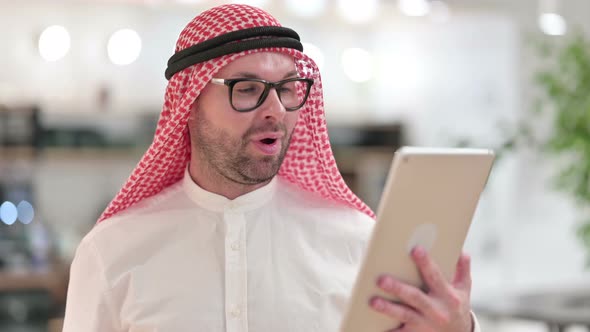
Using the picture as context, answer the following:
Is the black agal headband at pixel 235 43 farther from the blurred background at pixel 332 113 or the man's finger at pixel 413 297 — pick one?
the blurred background at pixel 332 113

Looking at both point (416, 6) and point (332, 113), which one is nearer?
point (416, 6)

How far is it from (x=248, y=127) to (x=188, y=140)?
284mm

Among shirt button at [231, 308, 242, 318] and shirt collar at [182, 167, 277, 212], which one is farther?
shirt collar at [182, 167, 277, 212]

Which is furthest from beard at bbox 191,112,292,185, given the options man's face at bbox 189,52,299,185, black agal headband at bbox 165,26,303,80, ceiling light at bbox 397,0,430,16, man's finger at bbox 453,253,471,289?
ceiling light at bbox 397,0,430,16

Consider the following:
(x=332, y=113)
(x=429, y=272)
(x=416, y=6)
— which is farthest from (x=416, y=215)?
(x=332, y=113)

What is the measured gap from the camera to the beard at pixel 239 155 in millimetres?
1944

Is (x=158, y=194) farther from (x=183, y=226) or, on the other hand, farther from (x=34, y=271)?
(x=34, y=271)

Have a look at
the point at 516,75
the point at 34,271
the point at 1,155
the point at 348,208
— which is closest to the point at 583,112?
the point at 348,208

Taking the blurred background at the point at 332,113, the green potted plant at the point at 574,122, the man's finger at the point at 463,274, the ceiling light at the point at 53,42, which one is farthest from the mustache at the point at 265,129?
the ceiling light at the point at 53,42

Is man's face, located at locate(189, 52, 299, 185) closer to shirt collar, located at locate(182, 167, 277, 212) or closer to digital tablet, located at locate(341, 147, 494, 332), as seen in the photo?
shirt collar, located at locate(182, 167, 277, 212)

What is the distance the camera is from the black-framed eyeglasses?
75.4 inches

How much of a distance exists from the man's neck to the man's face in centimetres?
2

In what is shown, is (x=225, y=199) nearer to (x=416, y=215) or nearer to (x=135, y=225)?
(x=135, y=225)

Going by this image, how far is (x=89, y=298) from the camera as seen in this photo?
75.8 inches
